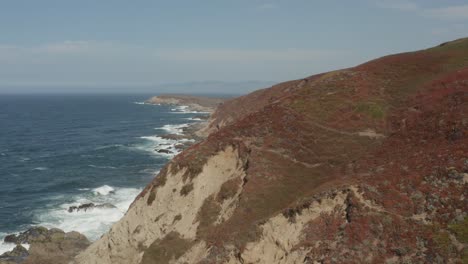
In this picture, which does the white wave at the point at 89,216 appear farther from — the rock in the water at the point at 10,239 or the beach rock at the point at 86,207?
the rock in the water at the point at 10,239

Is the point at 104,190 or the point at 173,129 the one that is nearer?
the point at 104,190

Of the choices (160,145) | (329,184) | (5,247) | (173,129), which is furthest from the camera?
(173,129)

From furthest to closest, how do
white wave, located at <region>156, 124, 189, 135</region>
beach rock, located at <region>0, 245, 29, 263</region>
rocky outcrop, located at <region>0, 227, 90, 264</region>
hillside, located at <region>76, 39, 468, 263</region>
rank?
white wave, located at <region>156, 124, 189, 135</region>
rocky outcrop, located at <region>0, 227, 90, 264</region>
beach rock, located at <region>0, 245, 29, 263</region>
hillside, located at <region>76, 39, 468, 263</region>

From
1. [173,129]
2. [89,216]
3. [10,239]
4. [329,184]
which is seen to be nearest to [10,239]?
[10,239]

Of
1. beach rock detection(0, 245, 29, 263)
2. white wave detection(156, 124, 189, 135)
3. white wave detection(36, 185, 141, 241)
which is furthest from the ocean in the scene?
beach rock detection(0, 245, 29, 263)

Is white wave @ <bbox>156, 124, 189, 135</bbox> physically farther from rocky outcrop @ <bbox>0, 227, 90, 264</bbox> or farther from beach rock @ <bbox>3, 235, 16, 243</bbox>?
beach rock @ <bbox>3, 235, 16, 243</bbox>

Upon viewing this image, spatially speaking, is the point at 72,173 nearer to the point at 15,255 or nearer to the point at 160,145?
the point at 160,145
